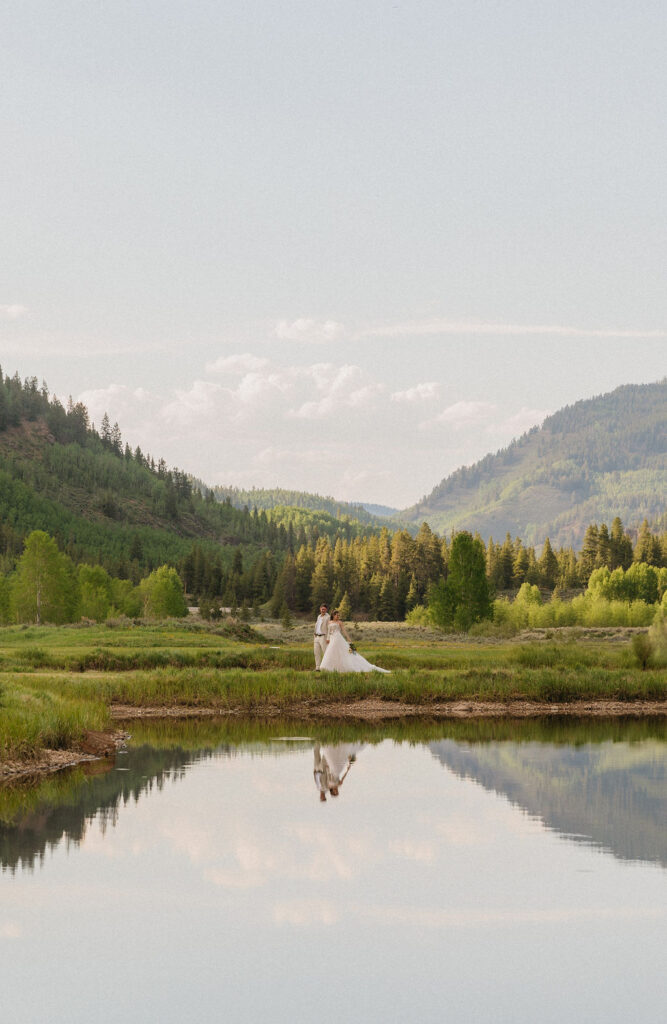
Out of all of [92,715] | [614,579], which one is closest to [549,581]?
[614,579]

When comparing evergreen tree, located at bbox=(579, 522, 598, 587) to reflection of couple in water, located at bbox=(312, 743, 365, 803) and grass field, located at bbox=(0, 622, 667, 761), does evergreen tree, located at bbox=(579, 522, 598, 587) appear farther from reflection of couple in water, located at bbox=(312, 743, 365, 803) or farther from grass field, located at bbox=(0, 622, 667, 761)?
reflection of couple in water, located at bbox=(312, 743, 365, 803)

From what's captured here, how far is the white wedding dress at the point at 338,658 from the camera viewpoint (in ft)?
141

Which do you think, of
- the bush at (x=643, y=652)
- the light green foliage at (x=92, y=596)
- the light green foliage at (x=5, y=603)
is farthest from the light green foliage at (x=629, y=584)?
the bush at (x=643, y=652)

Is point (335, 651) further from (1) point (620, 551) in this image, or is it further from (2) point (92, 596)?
(1) point (620, 551)

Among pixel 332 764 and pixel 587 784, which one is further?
pixel 332 764

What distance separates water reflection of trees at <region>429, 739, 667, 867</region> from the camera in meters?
19.0

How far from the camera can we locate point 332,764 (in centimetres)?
2684

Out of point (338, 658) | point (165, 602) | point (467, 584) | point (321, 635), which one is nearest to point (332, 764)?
point (338, 658)

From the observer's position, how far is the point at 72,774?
24969 mm

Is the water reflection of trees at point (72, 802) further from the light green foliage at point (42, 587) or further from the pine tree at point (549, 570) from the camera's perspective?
the pine tree at point (549, 570)

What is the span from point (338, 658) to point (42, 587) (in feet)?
222

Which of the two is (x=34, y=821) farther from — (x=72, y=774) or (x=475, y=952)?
(x=475, y=952)

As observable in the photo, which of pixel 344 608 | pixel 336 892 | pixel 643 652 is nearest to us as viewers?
pixel 336 892

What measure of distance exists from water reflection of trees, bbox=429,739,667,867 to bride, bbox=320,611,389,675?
12.1 meters
